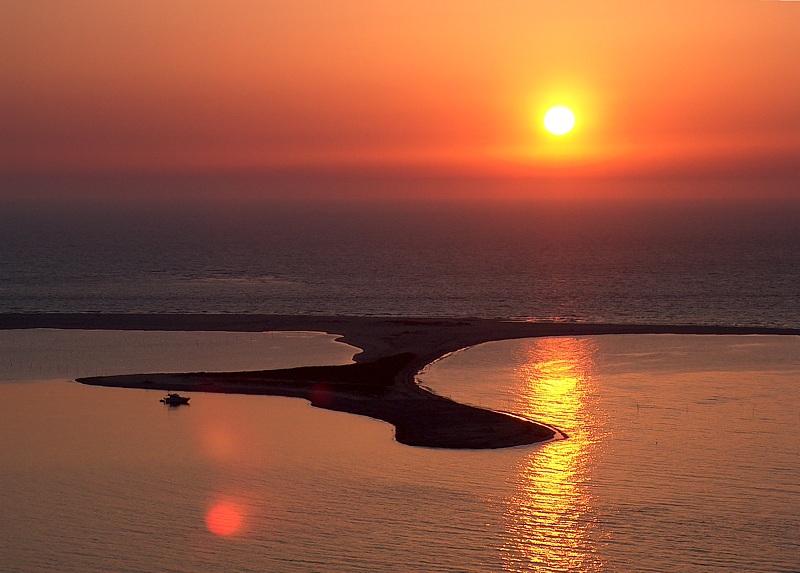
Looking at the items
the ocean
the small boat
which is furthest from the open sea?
the ocean

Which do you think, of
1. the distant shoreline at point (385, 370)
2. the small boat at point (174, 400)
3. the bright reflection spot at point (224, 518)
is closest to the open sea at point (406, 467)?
the bright reflection spot at point (224, 518)


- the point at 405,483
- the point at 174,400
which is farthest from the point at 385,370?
the point at 405,483

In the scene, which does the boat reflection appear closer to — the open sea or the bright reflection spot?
the open sea

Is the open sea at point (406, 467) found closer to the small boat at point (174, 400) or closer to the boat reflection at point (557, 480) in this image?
the boat reflection at point (557, 480)

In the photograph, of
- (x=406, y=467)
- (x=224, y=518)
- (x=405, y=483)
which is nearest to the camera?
(x=224, y=518)

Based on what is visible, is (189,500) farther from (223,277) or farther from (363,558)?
(223,277)

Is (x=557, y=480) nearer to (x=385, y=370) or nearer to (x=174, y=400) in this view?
(x=174, y=400)

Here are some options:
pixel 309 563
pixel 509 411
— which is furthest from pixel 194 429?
pixel 309 563
